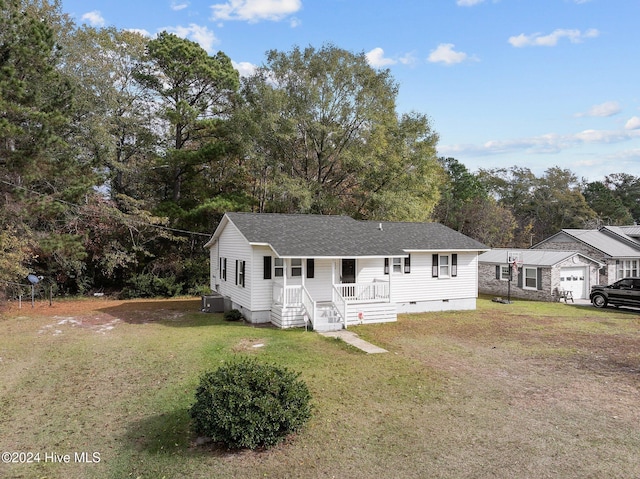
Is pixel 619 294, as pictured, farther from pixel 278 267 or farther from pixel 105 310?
pixel 105 310

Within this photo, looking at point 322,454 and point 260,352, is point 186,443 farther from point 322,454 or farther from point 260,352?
point 260,352

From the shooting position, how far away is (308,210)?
29.2 meters

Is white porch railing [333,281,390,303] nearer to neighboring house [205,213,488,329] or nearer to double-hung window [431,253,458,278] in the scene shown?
neighboring house [205,213,488,329]

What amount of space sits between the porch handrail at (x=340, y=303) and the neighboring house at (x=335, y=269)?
38mm

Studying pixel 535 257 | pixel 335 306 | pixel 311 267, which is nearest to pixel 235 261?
pixel 311 267

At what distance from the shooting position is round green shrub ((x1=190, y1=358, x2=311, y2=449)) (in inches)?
253

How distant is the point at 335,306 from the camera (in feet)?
55.5

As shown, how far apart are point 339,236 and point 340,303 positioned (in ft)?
12.0

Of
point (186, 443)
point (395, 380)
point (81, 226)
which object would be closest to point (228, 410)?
point (186, 443)

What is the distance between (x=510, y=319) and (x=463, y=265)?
3696 millimetres

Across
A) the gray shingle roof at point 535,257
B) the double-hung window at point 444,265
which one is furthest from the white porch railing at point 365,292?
the gray shingle roof at point 535,257

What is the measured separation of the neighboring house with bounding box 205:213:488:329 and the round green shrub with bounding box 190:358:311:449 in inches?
356

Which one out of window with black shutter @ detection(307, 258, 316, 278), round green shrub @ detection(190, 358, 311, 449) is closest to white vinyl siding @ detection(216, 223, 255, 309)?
window with black shutter @ detection(307, 258, 316, 278)

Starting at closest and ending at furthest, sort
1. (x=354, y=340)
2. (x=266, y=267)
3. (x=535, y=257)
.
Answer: (x=354, y=340) → (x=266, y=267) → (x=535, y=257)
